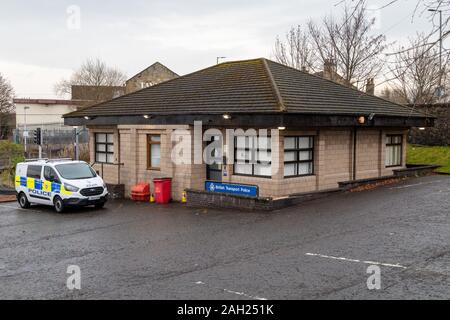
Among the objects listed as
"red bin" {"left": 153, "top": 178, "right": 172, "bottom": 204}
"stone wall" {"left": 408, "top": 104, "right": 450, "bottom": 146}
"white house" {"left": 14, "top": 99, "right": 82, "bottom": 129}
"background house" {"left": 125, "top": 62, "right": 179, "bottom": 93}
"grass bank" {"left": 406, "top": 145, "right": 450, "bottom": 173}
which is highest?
"background house" {"left": 125, "top": 62, "right": 179, "bottom": 93}

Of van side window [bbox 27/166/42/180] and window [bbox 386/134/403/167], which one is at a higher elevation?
window [bbox 386/134/403/167]

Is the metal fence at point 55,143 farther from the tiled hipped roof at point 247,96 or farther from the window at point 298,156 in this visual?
the window at point 298,156

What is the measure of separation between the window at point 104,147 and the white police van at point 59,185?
4872 mm

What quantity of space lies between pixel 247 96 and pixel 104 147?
9.27 meters

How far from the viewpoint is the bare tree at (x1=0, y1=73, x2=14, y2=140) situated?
6819 cm

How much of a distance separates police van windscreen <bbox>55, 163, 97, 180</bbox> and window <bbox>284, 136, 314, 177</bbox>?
305 inches

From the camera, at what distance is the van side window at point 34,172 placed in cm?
2105

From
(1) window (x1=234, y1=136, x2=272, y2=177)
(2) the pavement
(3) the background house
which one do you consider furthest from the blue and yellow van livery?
(3) the background house

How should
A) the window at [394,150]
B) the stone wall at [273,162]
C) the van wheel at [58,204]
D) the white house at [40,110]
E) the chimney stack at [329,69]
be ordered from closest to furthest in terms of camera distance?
the stone wall at [273,162]
the van wheel at [58,204]
the window at [394,150]
the chimney stack at [329,69]
the white house at [40,110]

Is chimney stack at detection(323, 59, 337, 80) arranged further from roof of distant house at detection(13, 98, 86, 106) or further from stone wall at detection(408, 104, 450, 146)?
roof of distant house at detection(13, 98, 86, 106)

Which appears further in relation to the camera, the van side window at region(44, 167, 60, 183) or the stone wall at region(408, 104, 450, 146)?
the stone wall at region(408, 104, 450, 146)

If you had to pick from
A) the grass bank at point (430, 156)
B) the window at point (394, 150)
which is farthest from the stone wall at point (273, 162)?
the grass bank at point (430, 156)
